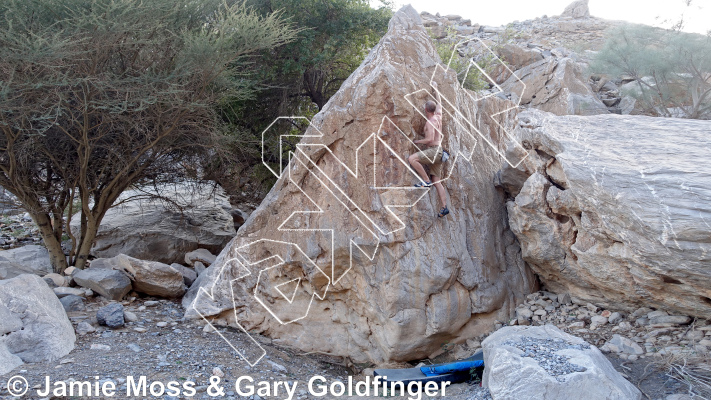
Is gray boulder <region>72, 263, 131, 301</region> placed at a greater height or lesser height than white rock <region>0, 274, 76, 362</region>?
lesser

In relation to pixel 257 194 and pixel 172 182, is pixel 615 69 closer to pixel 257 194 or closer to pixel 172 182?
pixel 257 194

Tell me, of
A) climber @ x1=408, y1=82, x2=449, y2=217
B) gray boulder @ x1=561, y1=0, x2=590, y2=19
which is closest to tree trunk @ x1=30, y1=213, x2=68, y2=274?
climber @ x1=408, y1=82, x2=449, y2=217

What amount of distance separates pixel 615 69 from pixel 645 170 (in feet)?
30.8

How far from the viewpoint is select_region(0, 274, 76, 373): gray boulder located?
5.18 metres

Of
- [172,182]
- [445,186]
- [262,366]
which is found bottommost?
[262,366]

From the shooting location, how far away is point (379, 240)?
5.99 m

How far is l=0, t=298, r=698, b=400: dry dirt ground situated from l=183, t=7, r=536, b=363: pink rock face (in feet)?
1.14

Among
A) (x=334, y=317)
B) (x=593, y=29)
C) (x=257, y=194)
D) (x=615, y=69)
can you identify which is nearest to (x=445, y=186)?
(x=334, y=317)

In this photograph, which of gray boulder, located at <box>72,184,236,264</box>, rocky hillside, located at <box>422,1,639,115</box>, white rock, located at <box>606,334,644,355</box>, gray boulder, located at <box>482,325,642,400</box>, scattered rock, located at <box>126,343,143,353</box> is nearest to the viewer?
gray boulder, located at <box>482,325,642,400</box>

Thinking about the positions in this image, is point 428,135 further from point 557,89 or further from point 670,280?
point 557,89

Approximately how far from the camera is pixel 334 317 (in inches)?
259

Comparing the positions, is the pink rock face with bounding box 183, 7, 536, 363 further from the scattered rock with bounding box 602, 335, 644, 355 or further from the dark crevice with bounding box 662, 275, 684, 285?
the dark crevice with bounding box 662, 275, 684, 285

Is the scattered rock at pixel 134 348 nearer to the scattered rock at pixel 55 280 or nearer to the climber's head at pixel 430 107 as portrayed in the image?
the scattered rock at pixel 55 280

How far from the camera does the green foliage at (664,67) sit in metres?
11.2
